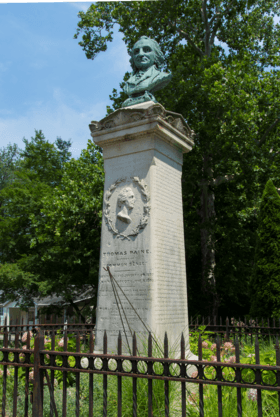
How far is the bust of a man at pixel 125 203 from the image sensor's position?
19.7 ft

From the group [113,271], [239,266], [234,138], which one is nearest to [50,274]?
[239,266]

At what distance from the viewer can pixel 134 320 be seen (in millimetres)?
5559

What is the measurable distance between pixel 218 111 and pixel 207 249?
5.59 m

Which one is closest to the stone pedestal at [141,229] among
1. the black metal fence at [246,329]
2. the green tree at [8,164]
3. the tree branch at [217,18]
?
the black metal fence at [246,329]

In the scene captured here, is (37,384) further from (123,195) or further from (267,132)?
(267,132)

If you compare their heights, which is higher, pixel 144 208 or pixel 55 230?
pixel 55 230

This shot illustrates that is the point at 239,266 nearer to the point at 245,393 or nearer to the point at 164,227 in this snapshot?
the point at 164,227

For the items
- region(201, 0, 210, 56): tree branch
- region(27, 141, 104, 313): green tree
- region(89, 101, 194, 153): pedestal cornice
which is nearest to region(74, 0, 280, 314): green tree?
region(201, 0, 210, 56): tree branch

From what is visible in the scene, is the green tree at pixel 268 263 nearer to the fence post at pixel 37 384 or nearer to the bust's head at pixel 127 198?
the bust's head at pixel 127 198

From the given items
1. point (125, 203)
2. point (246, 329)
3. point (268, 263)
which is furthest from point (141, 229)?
point (268, 263)

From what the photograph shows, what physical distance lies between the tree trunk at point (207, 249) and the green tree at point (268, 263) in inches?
197

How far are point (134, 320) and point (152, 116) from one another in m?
3.07

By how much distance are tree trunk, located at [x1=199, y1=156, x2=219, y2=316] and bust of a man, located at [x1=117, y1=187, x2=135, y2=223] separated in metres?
9.84

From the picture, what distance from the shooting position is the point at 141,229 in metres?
5.82
